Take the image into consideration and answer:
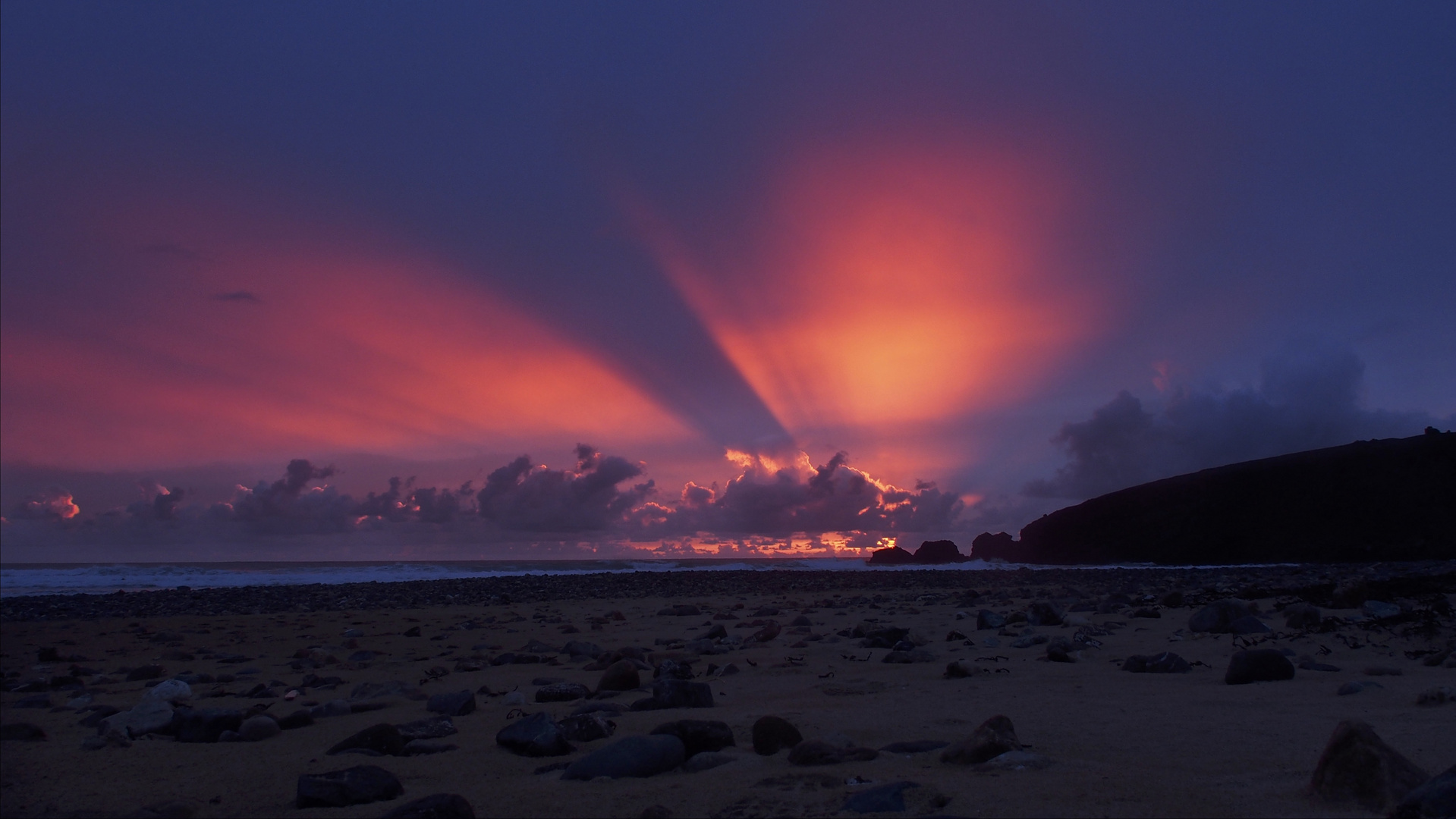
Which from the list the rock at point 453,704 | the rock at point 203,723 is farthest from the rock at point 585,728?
the rock at point 203,723

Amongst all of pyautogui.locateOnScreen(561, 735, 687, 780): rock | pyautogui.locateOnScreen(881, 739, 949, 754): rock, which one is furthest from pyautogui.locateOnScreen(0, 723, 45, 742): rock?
pyautogui.locateOnScreen(881, 739, 949, 754): rock

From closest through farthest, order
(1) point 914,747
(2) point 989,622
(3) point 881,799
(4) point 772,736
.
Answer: (3) point 881,799, (1) point 914,747, (4) point 772,736, (2) point 989,622


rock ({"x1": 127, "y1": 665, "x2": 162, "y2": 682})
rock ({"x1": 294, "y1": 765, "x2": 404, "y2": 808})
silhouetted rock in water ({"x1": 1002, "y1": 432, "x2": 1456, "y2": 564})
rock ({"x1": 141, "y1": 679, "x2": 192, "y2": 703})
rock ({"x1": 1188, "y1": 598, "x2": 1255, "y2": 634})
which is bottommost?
rock ({"x1": 127, "y1": 665, "x2": 162, "y2": 682})

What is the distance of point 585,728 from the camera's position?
13.1 feet

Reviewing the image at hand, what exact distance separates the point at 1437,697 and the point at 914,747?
2.78 m

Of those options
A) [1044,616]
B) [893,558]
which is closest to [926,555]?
[893,558]

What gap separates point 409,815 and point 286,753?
1986 millimetres

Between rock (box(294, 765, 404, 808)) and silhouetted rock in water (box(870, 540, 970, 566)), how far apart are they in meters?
51.5

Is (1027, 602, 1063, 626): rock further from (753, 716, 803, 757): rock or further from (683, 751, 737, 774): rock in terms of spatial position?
(683, 751, 737, 774): rock

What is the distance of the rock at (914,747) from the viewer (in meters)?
3.44

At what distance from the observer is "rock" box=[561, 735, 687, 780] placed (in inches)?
128

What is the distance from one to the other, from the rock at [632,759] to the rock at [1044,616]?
662 centimetres

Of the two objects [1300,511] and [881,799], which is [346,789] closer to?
[881,799]

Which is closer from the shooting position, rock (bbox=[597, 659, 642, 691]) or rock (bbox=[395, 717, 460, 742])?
rock (bbox=[395, 717, 460, 742])
